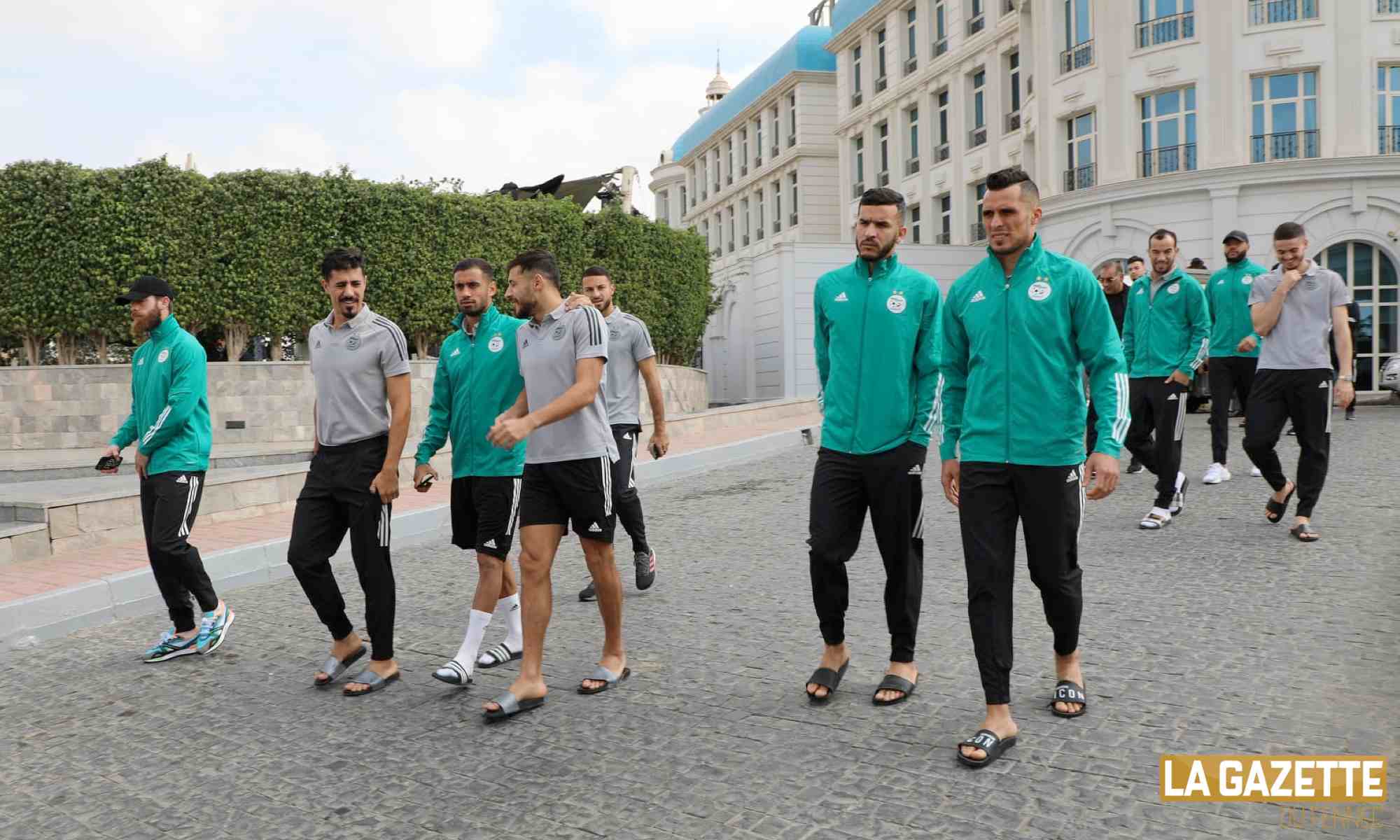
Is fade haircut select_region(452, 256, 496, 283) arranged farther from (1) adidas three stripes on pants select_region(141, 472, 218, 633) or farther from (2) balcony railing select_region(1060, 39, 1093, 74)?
(2) balcony railing select_region(1060, 39, 1093, 74)

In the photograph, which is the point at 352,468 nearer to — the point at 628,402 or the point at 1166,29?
the point at 628,402

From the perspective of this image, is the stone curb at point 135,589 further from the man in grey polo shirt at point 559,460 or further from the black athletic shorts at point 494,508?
the man in grey polo shirt at point 559,460

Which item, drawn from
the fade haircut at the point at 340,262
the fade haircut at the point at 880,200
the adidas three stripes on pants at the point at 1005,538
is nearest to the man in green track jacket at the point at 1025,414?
the adidas three stripes on pants at the point at 1005,538

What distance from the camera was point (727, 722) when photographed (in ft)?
13.6

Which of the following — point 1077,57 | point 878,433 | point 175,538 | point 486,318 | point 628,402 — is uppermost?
point 1077,57

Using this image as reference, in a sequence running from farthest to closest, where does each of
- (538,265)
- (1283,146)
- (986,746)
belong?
(1283,146), (538,265), (986,746)

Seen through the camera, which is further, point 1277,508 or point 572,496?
point 1277,508

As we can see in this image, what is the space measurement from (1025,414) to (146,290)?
4.43 meters

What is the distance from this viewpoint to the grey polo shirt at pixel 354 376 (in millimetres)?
5023

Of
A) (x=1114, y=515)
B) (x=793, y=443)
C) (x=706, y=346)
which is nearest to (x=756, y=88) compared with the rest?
(x=706, y=346)

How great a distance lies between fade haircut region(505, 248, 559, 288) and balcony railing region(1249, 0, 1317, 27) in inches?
1009

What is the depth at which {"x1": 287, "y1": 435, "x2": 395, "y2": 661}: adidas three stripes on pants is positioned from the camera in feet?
16.4

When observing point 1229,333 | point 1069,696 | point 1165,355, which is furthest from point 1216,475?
point 1069,696

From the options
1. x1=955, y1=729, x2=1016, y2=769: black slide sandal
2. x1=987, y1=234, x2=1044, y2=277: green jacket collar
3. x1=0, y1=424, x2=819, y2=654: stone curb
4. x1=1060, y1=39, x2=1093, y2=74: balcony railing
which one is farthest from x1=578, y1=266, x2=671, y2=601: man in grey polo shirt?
x1=1060, y1=39, x2=1093, y2=74: balcony railing
